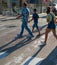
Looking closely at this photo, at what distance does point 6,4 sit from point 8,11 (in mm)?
6922

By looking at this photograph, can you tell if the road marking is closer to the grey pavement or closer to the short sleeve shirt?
the grey pavement

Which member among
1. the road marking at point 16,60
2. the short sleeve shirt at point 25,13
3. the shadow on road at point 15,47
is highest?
the short sleeve shirt at point 25,13

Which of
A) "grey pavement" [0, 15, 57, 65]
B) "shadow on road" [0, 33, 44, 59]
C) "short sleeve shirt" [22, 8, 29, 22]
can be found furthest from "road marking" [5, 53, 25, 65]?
"short sleeve shirt" [22, 8, 29, 22]

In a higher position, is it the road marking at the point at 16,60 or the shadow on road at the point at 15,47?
the road marking at the point at 16,60

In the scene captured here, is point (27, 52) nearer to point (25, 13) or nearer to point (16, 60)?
point (16, 60)

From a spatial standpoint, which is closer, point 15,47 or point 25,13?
point 15,47

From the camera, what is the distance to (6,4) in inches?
1724

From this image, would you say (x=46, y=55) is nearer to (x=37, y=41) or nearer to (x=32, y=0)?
(x=37, y=41)

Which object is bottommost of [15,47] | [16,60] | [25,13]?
[15,47]

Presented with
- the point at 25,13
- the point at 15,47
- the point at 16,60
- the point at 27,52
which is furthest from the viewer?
the point at 25,13

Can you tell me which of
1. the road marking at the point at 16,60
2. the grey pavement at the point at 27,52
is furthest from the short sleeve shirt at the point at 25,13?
the road marking at the point at 16,60

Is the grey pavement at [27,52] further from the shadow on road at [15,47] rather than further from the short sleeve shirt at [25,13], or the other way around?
the short sleeve shirt at [25,13]

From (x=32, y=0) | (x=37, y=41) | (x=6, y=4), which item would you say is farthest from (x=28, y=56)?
(x=32, y=0)

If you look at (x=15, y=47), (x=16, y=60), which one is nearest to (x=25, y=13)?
(x=15, y=47)
